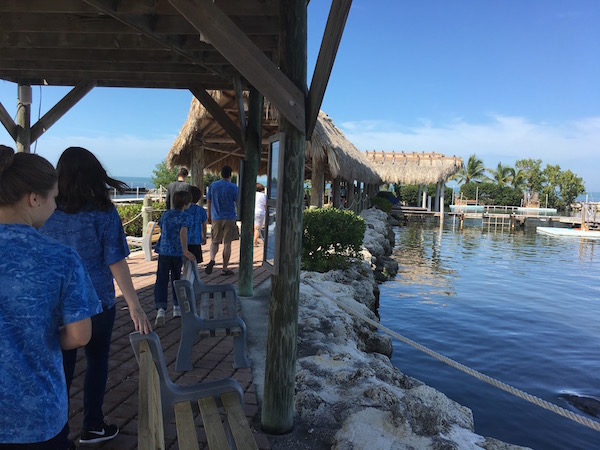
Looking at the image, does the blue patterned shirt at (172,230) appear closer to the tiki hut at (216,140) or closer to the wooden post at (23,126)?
the wooden post at (23,126)

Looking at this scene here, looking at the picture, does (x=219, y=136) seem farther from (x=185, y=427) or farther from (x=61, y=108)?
(x=185, y=427)

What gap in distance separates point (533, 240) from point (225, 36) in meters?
27.4

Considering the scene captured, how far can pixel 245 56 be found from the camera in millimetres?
2469

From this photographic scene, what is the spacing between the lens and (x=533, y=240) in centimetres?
2627

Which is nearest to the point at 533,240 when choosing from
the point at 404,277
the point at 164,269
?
the point at 404,277

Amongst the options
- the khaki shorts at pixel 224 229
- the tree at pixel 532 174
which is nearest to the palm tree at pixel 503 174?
the tree at pixel 532 174

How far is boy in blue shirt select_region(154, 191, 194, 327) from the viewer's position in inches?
198

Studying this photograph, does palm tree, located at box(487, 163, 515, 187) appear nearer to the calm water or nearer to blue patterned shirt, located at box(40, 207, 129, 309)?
the calm water

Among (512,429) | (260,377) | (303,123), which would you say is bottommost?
(512,429)

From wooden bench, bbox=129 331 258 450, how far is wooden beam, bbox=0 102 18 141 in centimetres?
580

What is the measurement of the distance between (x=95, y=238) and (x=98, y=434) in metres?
1.10

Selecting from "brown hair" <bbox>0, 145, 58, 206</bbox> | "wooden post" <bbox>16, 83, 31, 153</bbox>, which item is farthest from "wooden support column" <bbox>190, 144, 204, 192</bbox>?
"brown hair" <bbox>0, 145, 58, 206</bbox>

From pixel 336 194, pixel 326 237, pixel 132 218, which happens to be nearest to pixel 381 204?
pixel 336 194

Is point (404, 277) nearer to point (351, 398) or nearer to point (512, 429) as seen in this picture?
point (512, 429)
